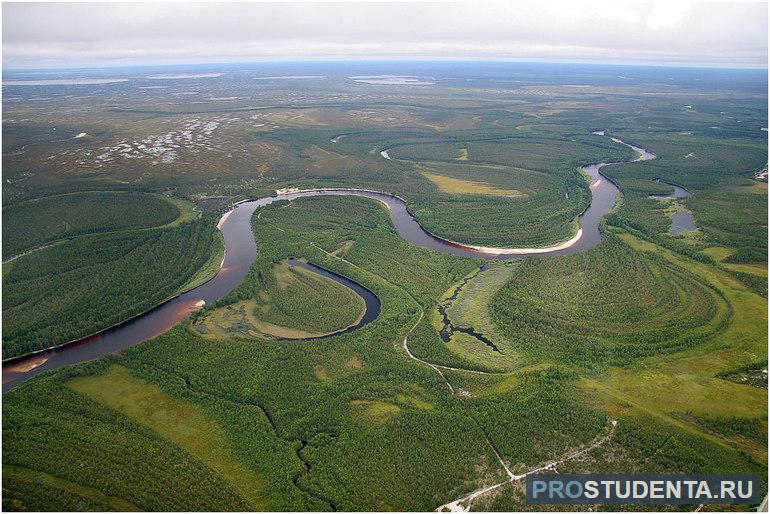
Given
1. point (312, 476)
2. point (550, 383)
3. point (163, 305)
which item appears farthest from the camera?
point (163, 305)

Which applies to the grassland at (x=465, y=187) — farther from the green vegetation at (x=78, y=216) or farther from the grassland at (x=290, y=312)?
the green vegetation at (x=78, y=216)

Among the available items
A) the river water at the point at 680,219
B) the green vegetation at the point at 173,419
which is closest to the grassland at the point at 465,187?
the river water at the point at 680,219

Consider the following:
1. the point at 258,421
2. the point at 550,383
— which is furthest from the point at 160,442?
the point at 550,383

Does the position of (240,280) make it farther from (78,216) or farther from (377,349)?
(78,216)

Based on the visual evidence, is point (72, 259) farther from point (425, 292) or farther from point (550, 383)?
point (550, 383)

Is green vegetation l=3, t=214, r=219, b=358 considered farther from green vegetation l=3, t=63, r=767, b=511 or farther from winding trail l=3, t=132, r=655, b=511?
winding trail l=3, t=132, r=655, b=511

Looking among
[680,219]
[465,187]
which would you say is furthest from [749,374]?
[465,187]
